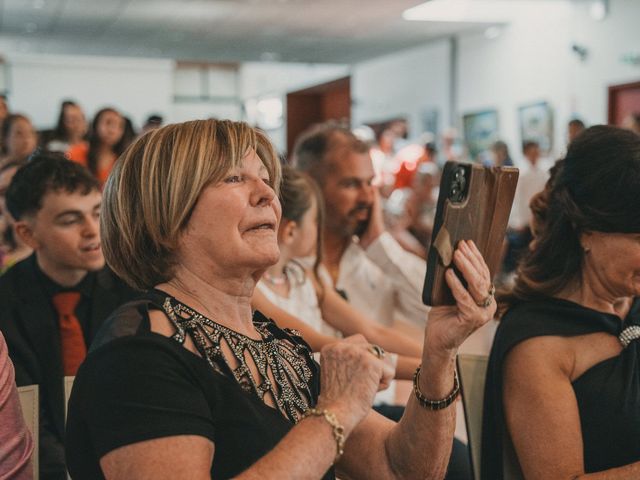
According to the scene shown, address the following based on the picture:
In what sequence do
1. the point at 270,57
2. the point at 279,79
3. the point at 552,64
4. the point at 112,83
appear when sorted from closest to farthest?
the point at 552,64, the point at 270,57, the point at 112,83, the point at 279,79

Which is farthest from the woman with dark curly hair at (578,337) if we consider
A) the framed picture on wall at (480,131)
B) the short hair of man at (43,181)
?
the framed picture on wall at (480,131)

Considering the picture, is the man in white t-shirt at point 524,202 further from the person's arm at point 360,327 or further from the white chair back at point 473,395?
the white chair back at point 473,395

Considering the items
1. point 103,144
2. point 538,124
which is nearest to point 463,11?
point 538,124

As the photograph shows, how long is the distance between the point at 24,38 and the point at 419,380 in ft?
47.9

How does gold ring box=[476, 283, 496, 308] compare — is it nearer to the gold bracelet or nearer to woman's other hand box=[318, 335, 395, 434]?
woman's other hand box=[318, 335, 395, 434]

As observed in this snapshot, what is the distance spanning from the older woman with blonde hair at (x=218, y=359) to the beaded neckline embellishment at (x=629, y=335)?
1.72ft

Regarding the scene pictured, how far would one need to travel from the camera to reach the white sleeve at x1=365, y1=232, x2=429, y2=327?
317cm

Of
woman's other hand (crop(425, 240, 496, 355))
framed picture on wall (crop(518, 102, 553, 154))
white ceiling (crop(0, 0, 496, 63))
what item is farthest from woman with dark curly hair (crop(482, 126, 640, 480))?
framed picture on wall (crop(518, 102, 553, 154))

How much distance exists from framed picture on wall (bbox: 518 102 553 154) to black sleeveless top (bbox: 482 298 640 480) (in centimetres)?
948

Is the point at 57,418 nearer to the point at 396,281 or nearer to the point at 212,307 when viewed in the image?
the point at 212,307

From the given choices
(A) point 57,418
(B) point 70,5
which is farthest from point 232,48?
(A) point 57,418

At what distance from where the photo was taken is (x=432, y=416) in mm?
1443

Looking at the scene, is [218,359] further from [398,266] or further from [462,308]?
[398,266]

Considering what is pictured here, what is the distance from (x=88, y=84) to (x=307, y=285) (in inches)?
682
